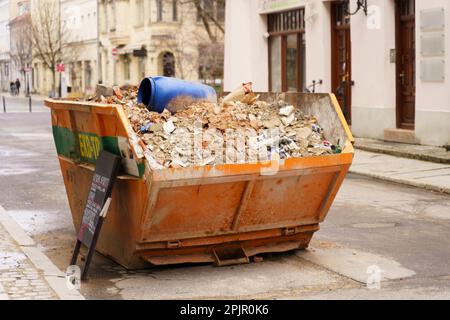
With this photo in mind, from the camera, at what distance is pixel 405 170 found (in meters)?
15.3

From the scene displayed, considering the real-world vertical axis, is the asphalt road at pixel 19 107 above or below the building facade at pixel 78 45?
below

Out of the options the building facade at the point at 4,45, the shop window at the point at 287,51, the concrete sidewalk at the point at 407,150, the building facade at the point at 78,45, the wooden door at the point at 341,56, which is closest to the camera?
the concrete sidewalk at the point at 407,150

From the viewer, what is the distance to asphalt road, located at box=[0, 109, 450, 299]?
7.24 m

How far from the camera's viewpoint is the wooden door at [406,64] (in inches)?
769

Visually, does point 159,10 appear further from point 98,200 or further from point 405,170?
point 98,200

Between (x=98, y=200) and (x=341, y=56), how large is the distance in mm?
15985

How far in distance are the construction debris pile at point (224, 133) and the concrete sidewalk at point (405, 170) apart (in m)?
5.42

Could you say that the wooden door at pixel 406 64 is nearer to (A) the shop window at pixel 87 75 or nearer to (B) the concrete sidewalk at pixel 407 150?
(B) the concrete sidewalk at pixel 407 150

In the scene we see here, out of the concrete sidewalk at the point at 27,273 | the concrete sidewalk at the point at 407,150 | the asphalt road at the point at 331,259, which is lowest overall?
the asphalt road at the point at 331,259

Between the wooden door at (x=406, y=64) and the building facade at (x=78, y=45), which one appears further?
the building facade at (x=78, y=45)

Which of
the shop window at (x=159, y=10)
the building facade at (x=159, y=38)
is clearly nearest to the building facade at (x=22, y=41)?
the building facade at (x=159, y=38)

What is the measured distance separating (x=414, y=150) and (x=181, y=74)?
110 feet

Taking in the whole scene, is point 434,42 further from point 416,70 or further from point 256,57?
point 256,57
